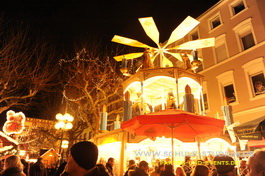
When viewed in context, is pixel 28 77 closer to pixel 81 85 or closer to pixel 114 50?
pixel 81 85

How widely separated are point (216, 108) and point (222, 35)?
6.46 metres

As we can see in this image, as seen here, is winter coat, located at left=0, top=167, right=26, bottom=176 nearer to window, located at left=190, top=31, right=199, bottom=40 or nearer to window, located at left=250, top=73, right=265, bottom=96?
window, located at left=250, top=73, right=265, bottom=96

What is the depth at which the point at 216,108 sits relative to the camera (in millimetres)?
17031

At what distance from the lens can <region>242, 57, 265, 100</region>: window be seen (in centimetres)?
1424

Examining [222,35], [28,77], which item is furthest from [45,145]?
[222,35]

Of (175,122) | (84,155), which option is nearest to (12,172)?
(84,155)

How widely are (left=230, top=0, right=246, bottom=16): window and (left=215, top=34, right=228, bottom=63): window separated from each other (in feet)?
7.44

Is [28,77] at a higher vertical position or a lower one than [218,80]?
lower

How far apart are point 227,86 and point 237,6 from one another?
7.09 metres

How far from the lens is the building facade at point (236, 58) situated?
14.5 m

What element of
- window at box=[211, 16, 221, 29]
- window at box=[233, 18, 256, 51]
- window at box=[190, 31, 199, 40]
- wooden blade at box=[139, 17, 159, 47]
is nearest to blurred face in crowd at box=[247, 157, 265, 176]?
wooden blade at box=[139, 17, 159, 47]

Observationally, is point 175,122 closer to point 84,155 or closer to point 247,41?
point 84,155

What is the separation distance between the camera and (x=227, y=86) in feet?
55.1

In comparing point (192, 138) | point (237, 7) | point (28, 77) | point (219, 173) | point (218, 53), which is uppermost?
point (237, 7)
